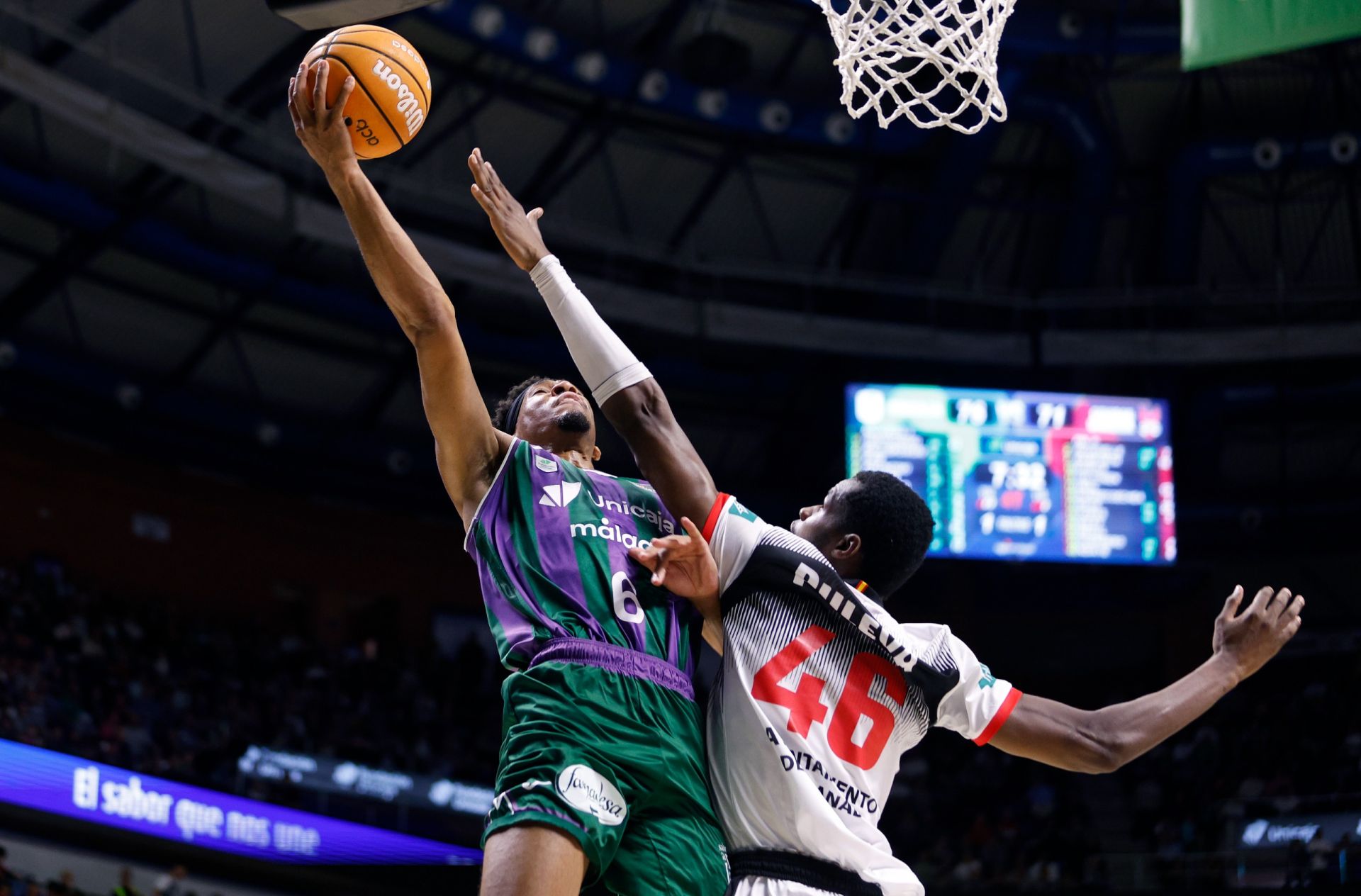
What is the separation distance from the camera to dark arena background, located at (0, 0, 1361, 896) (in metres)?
15.6

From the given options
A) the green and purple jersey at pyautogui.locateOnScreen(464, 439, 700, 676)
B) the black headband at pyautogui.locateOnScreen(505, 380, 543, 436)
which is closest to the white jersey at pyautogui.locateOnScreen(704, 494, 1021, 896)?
the green and purple jersey at pyautogui.locateOnScreen(464, 439, 700, 676)

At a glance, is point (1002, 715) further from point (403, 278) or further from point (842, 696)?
point (403, 278)

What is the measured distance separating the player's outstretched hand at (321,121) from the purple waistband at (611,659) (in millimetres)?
1365

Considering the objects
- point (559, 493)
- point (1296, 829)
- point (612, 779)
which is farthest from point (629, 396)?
point (1296, 829)

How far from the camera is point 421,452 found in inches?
846

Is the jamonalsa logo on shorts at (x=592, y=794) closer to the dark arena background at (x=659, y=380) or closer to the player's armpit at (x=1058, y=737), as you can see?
the player's armpit at (x=1058, y=737)

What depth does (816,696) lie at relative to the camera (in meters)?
3.61

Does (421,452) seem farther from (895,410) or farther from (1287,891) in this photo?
(1287,891)

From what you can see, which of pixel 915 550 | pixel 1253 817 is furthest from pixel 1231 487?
pixel 915 550

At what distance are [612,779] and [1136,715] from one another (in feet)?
4.26

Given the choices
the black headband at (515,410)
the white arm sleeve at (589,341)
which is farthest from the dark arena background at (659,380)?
the white arm sleeve at (589,341)

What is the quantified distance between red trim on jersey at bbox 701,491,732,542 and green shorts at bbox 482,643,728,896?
404 mm

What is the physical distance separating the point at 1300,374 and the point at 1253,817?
258 inches

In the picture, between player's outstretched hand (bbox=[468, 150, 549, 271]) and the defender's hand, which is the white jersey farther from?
player's outstretched hand (bbox=[468, 150, 549, 271])
